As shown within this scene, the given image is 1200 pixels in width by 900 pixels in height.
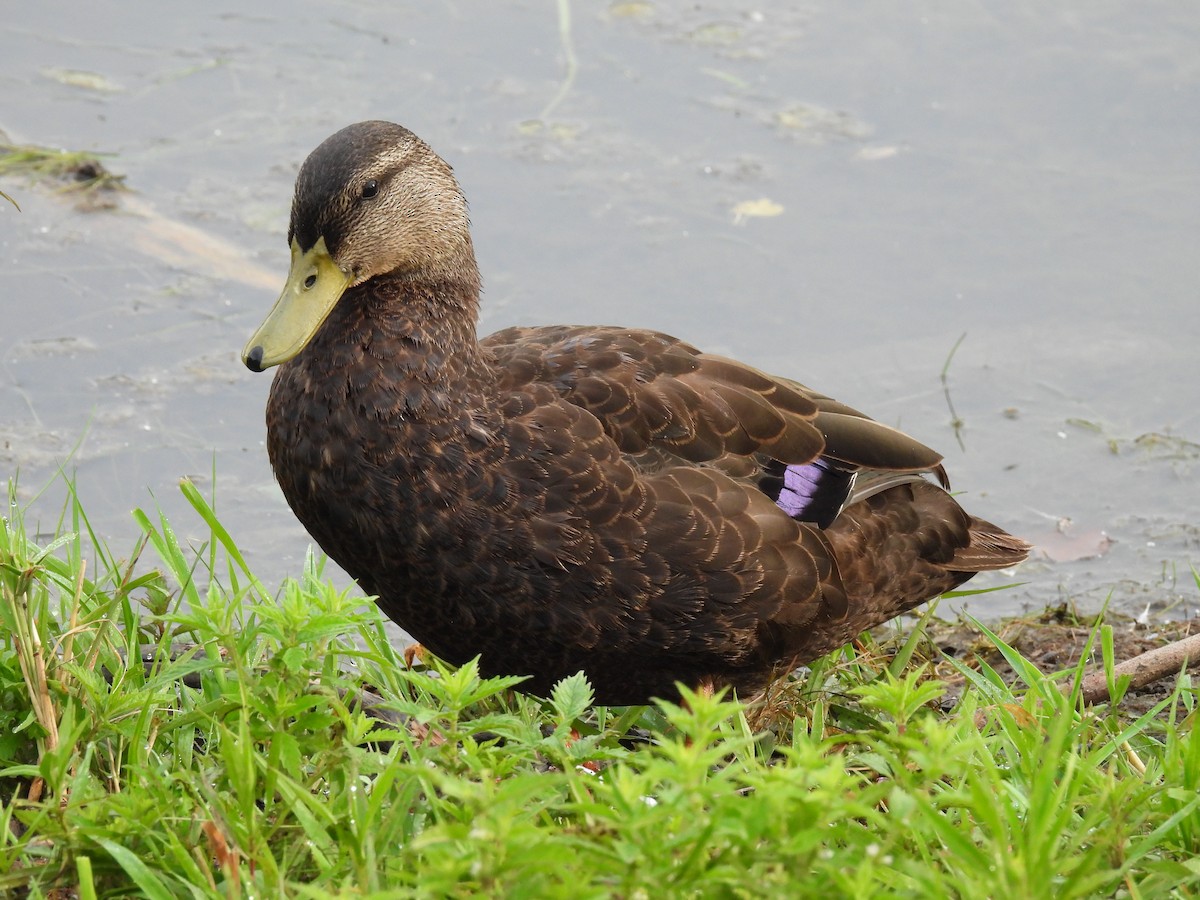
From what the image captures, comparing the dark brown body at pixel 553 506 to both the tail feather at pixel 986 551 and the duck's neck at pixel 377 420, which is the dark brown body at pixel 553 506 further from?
the tail feather at pixel 986 551

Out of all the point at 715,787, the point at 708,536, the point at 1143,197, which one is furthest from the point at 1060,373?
the point at 715,787

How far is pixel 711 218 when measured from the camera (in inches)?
276

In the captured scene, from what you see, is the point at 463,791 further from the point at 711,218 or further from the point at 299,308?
the point at 711,218

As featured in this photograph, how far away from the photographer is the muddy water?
5.84 meters

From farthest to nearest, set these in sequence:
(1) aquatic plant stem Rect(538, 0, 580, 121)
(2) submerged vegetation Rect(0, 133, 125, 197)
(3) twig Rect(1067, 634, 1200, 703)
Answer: (1) aquatic plant stem Rect(538, 0, 580, 121) < (2) submerged vegetation Rect(0, 133, 125, 197) < (3) twig Rect(1067, 634, 1200, 703)

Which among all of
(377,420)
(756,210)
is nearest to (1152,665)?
(377,420)

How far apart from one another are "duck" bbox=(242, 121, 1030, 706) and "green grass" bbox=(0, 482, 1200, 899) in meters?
0.33

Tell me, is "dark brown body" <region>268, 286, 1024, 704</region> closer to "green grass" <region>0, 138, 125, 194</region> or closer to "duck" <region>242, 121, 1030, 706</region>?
"duck" <region>242, 121, 1030, 706</region>

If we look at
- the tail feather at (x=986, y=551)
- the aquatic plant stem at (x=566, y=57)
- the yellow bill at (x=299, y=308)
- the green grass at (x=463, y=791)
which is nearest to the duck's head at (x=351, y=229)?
the yellow bill at (x=299, y=308)

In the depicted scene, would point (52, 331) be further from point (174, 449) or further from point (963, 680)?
point (963, 680)

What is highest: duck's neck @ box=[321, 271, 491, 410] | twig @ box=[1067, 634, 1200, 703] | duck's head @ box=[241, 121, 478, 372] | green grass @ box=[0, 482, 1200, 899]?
duck's head @ box=[241, 121, 478, 372]

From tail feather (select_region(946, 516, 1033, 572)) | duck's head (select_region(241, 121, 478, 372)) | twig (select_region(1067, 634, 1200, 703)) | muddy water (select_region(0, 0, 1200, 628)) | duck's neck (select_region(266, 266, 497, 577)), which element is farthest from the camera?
muddy water (select_region(0, 0, 1200, 628))

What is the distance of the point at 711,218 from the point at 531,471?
3561 millimetres

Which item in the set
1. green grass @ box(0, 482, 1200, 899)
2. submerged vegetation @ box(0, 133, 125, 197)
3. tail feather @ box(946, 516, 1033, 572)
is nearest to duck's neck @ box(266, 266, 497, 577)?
green grass @ box(0, 482, 1200, 899)
